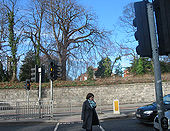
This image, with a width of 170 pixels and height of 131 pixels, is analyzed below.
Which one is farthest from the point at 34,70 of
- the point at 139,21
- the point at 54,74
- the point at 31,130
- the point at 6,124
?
the point at 139,21

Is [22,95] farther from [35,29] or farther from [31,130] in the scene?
[31,130]

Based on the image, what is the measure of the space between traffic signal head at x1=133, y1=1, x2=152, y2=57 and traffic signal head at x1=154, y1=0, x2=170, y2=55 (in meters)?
0.24

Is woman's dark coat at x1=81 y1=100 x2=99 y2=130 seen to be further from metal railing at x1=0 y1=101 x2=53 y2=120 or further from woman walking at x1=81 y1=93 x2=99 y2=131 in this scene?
metal railing at x1=0 y1=101 x2=53 y2=120

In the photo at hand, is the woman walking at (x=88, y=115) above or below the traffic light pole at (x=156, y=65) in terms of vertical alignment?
below

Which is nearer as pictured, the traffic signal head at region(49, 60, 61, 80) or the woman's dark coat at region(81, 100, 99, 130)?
the woman's dark coat at region(81, 100, 99, 130)

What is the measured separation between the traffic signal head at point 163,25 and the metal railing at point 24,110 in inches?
377

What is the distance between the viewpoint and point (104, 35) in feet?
79.7

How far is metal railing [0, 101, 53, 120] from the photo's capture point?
11.2 meters

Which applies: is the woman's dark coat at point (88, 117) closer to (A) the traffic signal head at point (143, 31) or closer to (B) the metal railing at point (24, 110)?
(A) the traffic signal head at point (143, 31)

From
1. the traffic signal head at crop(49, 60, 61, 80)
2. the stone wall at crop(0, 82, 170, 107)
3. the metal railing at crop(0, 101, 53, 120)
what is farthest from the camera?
the stone wall at crop(0, 82, 170, 107)

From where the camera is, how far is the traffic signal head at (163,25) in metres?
3.00

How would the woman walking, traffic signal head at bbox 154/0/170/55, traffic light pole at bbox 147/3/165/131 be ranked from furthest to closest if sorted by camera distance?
the woman walking → traffic signal head at bbox 154/0/170/55 → traffic light pole at bbox 147/3/165/131

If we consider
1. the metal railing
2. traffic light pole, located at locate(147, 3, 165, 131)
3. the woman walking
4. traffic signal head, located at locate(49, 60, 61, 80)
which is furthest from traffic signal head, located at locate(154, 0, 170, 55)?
the metal railing

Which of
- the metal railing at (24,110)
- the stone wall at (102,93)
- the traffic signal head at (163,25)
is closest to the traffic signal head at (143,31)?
the traffic signal head at (163,25)
